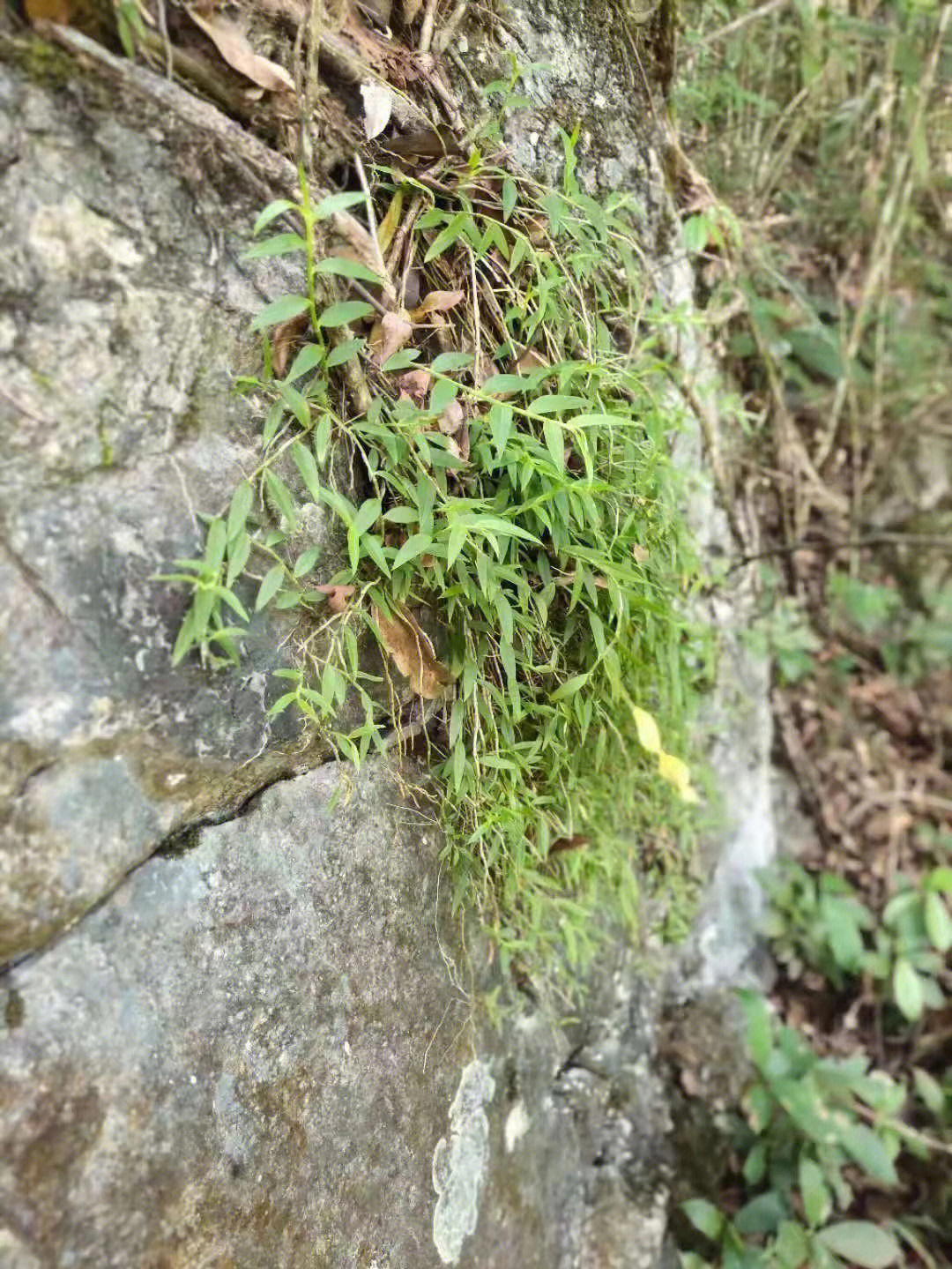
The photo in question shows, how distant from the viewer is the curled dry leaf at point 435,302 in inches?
50.1

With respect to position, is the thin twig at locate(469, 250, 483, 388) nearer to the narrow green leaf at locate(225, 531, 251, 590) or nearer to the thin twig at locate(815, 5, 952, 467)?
the narrow green leaf at locate(225, 531, 251, 590)

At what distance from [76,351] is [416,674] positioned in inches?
25.1

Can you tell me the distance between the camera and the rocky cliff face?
0.96 metres

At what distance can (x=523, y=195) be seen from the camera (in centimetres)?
138

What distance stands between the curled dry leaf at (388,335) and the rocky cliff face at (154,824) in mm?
161

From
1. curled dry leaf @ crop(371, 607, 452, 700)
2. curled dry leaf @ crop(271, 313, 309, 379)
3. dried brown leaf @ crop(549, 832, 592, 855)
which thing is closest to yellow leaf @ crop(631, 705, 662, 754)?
dried brown leaf @ crop(549, 832, 592, 855)

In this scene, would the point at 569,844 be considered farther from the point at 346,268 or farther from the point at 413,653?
the point at 346,268

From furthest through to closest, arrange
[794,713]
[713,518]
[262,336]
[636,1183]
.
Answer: [794,713], [713,518], [636,1183], [262,336]

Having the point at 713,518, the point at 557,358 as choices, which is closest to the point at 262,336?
the point at 557,358

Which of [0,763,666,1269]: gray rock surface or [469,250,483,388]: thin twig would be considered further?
[469,250,483,388]: thin twig

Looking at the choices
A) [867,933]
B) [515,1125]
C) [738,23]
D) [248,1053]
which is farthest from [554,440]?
[867,933]

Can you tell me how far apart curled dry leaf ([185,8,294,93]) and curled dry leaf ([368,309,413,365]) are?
322mm

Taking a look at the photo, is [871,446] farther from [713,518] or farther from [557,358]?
[557,358]

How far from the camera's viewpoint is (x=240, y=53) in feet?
3.54
